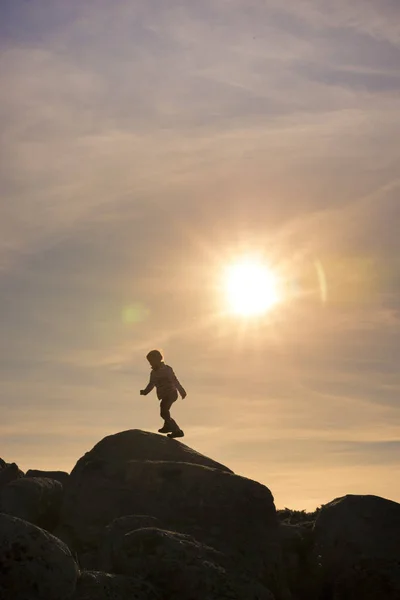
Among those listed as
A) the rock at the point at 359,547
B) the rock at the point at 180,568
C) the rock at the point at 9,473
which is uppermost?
the rock at the point at 9,473

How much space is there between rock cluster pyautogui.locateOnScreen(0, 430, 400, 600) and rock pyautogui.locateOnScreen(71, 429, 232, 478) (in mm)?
49

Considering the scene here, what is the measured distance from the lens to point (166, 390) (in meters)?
29.4

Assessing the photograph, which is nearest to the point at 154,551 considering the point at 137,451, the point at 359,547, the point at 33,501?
the point at 33,501

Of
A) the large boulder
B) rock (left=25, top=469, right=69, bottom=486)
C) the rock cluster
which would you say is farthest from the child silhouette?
rock (left=25, top=469, right=69, bottom=486)

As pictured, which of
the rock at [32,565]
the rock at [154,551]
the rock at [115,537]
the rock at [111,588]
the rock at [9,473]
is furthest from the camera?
the rock at [9,473]

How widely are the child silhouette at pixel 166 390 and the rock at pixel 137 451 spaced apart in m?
0.64

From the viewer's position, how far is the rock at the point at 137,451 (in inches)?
1078

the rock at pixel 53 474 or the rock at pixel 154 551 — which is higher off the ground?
the rock at pixel 53 474

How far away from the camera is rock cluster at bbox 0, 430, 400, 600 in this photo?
2044 cm

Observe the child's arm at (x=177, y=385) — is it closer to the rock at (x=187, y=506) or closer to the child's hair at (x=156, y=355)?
the child's hair at (x=156, y=355)

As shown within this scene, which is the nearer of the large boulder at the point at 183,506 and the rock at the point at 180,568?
the rock at the point at 180,568

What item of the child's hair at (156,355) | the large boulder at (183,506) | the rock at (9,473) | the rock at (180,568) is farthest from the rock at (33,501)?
the child's hair at (156,355)

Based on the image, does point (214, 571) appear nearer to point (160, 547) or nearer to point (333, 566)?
point (160, 547)

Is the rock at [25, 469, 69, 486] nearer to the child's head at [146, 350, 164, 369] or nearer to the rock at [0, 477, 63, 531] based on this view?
the rock at [0, 477, 63, 531]
